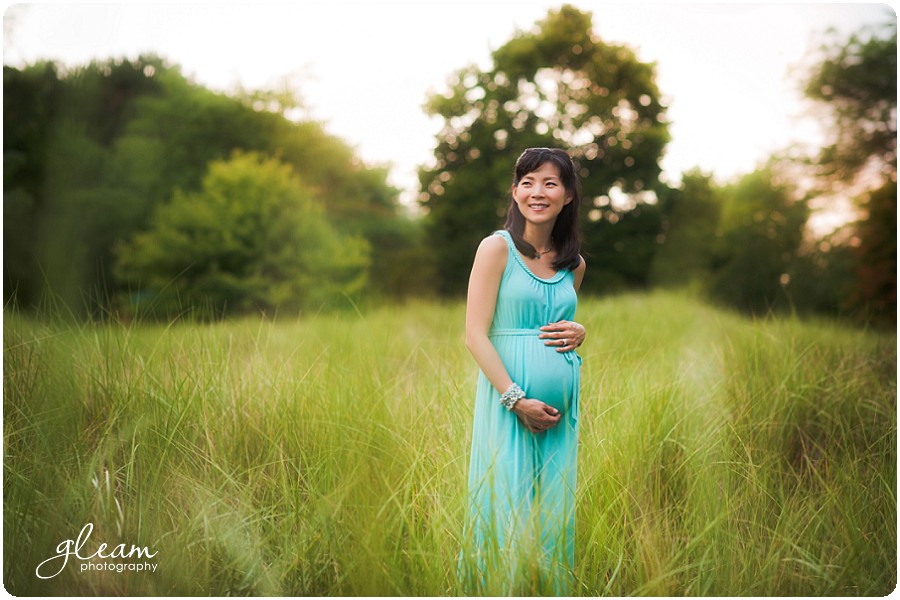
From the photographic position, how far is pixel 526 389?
1.79 meters

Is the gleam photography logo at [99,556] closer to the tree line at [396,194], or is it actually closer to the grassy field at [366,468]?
the grassy field at [366,468]

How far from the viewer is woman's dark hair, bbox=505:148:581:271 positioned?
1.84 m

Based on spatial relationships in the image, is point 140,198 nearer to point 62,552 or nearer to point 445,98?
point 445,98

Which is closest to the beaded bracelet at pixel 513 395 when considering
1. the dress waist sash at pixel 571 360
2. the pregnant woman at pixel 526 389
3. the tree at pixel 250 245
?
the pregnant woman at pixel 526 389

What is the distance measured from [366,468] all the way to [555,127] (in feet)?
10.9

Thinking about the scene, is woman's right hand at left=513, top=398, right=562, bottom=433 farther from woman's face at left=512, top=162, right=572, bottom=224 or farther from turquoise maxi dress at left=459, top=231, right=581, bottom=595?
woman's face at left=512, top=162, right=572, bottom=224

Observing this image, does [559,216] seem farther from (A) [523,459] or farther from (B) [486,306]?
(A) [523,459]

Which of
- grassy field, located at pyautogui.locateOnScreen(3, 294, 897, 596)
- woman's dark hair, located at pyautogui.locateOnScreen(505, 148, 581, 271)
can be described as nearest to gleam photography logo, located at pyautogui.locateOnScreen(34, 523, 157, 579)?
grassy field, located at pyautogui.locateOnScreen(3, 294, 897, 596)

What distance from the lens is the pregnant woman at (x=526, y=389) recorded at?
1780 millimetres

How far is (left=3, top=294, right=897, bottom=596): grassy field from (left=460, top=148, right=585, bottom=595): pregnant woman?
0.20m

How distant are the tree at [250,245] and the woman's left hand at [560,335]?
256 cm

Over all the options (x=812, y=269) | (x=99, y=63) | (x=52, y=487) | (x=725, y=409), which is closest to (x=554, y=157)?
(x=725, y=409)

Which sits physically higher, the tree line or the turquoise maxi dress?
the tree line

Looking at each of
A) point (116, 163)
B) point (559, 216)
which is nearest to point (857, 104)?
point (559, 216)
